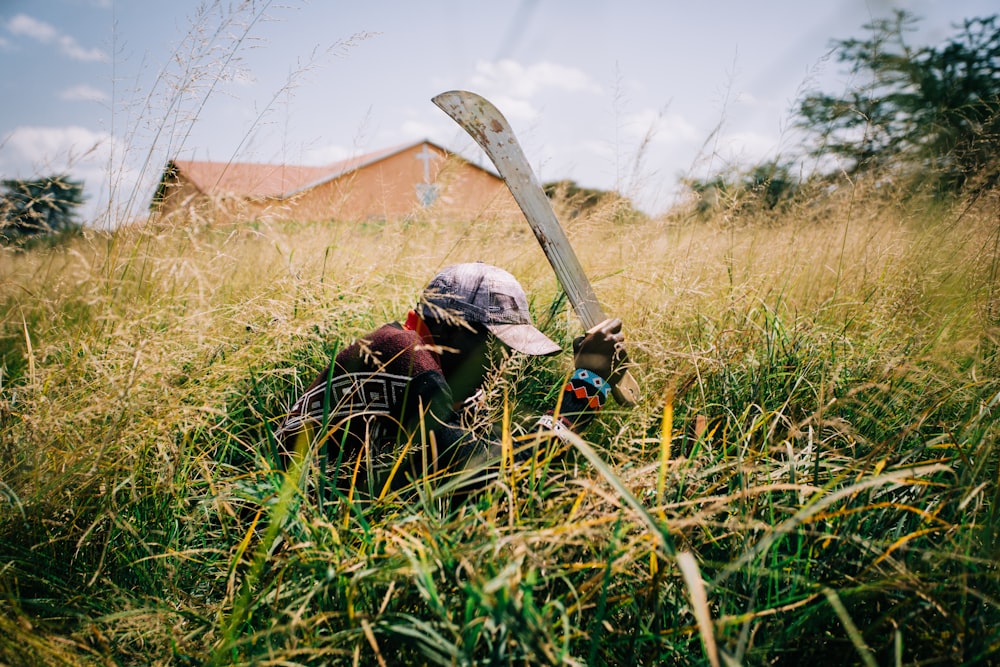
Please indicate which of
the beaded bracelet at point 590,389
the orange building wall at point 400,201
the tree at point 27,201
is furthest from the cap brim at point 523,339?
the tree at point 27,201

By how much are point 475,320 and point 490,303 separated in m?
0.09

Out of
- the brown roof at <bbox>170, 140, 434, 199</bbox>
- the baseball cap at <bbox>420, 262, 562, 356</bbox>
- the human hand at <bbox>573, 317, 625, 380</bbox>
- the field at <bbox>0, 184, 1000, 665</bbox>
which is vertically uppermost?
the brown roof at <bbox>170, 140, 434, 199</bbox>

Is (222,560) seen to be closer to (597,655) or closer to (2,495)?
(2,495)

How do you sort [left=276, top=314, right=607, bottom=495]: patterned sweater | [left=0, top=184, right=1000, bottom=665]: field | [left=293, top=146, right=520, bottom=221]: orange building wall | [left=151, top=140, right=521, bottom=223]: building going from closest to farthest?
1. [left=0, top=184, right=1000, bottom=665]: field
2. [left=276, top=314, right=607, bottom=495]: patterned sweater
3. [left=151, top=140, right=521, bottom=223]: building
4. [left=293, top=146, right=520, bottom=221]: orange building wall

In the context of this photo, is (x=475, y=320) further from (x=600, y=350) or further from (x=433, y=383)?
(x=600, y=350)

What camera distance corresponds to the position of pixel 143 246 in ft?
6.25

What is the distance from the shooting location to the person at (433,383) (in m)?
1.53

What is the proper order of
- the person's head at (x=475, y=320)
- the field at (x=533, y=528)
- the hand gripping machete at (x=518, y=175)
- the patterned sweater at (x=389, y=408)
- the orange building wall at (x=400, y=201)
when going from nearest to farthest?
the field at (x=533, y=528)
the patterned sweater at (x=389, y=408)
the person's head at (x=475, y=320)
the hand gripping machete at (x=518, y=175)
the orange building wall at (x=400, y=201)

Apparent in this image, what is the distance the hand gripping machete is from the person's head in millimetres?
221

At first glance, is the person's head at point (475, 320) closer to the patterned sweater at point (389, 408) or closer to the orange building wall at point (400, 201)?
the patterned sweater at point (389, 408)

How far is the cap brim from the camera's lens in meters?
1.70

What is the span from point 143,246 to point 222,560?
Result: 130cm

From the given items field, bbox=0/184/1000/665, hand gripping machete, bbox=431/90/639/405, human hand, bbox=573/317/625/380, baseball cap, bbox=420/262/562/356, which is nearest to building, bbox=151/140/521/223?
field, bbox=0/184/1000/665

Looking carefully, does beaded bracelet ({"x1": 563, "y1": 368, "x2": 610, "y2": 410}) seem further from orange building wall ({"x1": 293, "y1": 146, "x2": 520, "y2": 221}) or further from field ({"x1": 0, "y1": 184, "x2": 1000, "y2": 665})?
orange building wall ({"x1": 293, "y1": 146, "x2": 520, "y2": 221})
